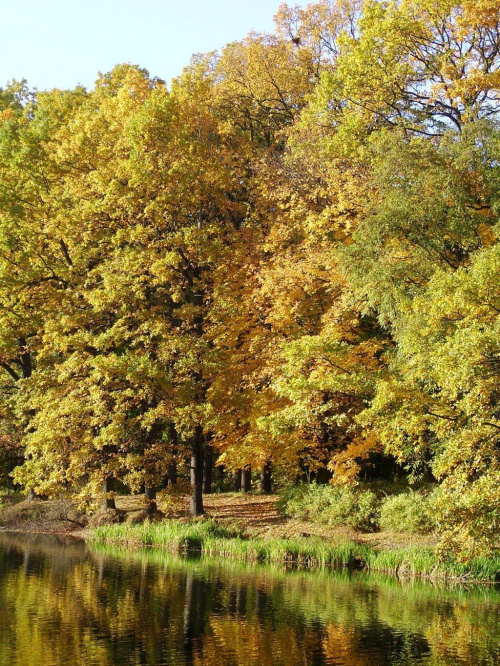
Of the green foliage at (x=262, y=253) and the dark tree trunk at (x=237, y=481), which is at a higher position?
the green foliage at (x=262, y=253)

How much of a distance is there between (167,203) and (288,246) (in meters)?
4.46

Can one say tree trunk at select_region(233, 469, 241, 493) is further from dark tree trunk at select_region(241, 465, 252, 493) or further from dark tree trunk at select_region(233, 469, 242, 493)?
dark tree trunk at select_region(241, 465, 252, 493)

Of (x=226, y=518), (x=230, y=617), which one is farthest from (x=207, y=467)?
(x=230, y=617)

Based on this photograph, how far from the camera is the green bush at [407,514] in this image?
21.1 metres

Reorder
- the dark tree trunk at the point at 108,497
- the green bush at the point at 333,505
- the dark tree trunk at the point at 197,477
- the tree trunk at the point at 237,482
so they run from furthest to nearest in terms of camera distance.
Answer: the tree trunk at the point at 237,482 → the dark tree trunk at the point at 108,497 → the dark tree trunk at the point at 197,477 → the green bush at the point at 333,505

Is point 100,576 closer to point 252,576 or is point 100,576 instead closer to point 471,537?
point 252,576

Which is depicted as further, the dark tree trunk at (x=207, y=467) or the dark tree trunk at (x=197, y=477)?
the dark tree trunk at (x=207, y=467)

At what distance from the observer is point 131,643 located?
1080 cm

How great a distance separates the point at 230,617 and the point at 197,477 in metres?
14.3

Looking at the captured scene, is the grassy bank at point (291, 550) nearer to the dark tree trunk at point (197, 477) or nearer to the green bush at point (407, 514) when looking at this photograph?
the green bush at point (407, 514)

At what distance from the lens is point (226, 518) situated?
25906mm

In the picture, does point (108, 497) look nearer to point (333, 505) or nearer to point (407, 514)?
point (333, 505)

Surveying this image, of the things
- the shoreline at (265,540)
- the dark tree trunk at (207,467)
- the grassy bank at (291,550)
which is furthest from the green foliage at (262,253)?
the dark tree trunk at (207,467)

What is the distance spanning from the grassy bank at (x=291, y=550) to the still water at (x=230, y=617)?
0.77 m
